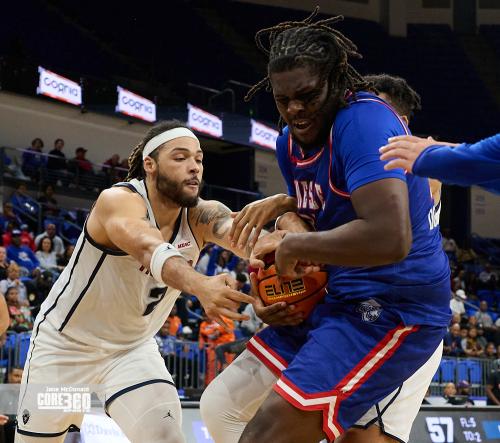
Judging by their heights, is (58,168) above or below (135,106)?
below

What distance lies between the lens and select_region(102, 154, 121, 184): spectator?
62.0 ft

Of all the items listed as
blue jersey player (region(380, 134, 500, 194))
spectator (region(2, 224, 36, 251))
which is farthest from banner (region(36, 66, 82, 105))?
blue jersey player (region(380, 134, 500, 194))

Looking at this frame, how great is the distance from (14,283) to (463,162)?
9452 millimetres

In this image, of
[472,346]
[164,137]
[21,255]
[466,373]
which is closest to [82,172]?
[21,255]

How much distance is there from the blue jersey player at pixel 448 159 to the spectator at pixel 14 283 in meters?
9.00

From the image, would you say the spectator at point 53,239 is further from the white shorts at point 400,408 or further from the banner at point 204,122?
the white shorts at point 400,408

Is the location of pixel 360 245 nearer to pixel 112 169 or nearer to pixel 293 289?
pixel 293 289

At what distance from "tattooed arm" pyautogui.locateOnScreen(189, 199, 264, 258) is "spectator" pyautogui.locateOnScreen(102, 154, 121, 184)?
14138mm

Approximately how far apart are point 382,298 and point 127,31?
20.5 meters

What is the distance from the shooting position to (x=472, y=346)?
16297 millimetres

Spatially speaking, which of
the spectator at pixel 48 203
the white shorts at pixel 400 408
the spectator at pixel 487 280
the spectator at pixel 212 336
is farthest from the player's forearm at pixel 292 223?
the spectator at pixel 487 280

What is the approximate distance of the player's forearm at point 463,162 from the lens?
2764 mm

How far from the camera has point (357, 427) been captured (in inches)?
134

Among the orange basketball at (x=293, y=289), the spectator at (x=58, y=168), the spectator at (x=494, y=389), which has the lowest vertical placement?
the spectator at (x=494, y=389)
